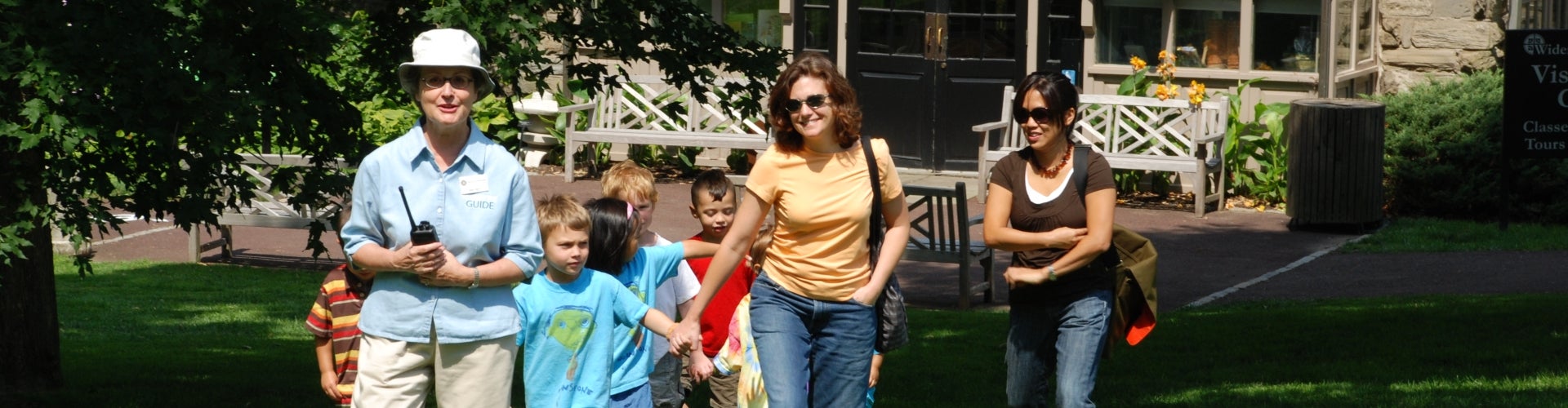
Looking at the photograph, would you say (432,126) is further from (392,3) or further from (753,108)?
(753,108)

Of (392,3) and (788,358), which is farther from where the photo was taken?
(392,3)

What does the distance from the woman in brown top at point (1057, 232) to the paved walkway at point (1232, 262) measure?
16.5 feet

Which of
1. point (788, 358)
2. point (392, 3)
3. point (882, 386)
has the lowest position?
point (882, 386)

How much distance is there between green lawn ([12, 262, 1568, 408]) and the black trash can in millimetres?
3149

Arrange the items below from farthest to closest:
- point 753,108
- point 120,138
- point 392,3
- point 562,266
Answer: point 753,108 → point 392,3 → point 120,138 → point 562,266

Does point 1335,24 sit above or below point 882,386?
above

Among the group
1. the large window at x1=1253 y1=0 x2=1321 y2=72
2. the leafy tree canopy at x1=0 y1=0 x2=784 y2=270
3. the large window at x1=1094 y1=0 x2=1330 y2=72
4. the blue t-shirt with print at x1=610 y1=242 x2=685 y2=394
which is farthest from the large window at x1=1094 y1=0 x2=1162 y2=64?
the blue t-shirt with print at x1=610 y1=242 x2=685 y2=394

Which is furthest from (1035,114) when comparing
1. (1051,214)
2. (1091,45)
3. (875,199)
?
(1091,45)

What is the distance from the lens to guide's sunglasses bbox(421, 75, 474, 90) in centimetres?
431

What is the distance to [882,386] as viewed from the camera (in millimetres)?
7508

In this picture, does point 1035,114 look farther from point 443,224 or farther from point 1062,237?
point 443,224

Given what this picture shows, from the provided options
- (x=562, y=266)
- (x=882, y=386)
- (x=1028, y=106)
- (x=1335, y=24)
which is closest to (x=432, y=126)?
(x=562, y=266)

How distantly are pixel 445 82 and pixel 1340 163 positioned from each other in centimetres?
1014

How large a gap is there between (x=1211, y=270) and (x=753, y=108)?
5216 millimetres
